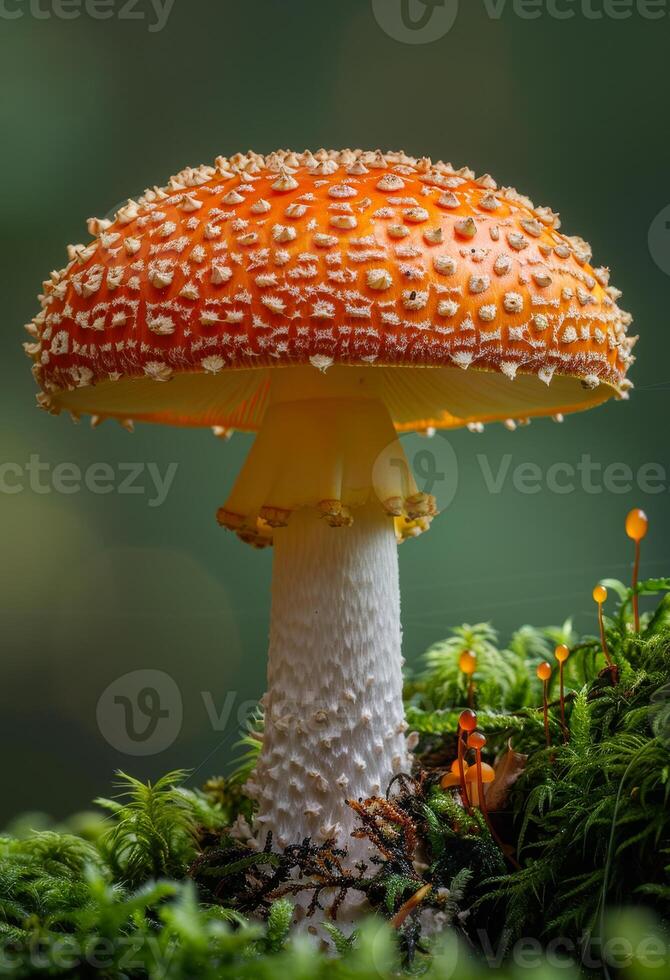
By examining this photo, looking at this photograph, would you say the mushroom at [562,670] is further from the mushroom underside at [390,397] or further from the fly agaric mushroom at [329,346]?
the mushroom underside at [390,397]

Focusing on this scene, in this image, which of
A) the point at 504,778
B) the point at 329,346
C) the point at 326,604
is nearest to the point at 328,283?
the point at 329,346

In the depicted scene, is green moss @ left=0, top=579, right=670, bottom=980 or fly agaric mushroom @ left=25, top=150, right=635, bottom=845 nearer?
green moss @ left=0, top=579, right=670, bottom=980

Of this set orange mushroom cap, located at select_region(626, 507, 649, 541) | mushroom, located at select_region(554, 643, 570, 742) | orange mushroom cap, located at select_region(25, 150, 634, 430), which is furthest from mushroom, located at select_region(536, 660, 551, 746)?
orange mushroom cap, located at select_region(25, 150, 634, 430)

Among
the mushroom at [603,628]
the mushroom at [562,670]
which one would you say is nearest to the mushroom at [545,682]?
the mushroom at [562,670]

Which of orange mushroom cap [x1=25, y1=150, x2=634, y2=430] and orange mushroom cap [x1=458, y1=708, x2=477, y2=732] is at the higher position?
orange mushroom cap [x1=25, y1=150, x2=634, y2=430]

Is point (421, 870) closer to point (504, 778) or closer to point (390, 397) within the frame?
point (504, 778)

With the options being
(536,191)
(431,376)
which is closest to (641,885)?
(431,376)

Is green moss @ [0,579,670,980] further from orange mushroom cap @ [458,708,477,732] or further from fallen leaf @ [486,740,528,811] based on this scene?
orange mushroom cap @ [458,708,477,732]

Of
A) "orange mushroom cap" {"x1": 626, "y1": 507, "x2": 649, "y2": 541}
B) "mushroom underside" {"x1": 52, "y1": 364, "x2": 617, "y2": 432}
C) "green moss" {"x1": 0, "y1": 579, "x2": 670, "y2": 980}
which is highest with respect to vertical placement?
"mushroom underside" {"x1": 52, "y1": 364, "x2": 617, "y2": 432}
